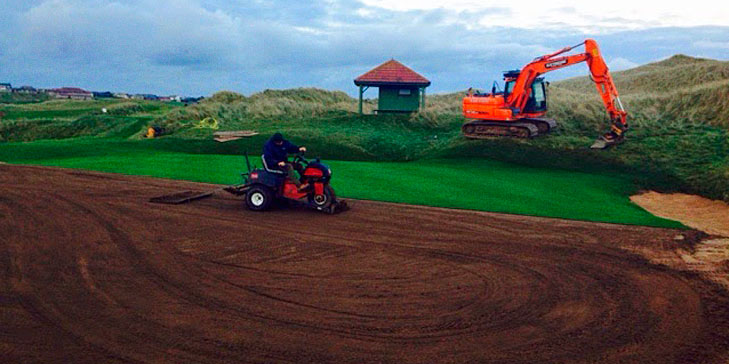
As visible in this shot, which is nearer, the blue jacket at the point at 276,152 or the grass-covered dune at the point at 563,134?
the blue jacket at the point at 276,152

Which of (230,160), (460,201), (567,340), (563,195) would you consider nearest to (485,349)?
(567,340)

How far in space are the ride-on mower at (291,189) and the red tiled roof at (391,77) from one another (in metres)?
26.0

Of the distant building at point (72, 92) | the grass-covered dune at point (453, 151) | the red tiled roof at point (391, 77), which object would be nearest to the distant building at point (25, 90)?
the distant building at point (72, 92)

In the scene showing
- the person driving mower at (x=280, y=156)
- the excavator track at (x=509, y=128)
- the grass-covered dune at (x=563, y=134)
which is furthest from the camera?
the excavator track at (x=509, y=128)

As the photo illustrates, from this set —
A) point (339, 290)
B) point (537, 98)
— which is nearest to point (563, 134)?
point (537, 98)

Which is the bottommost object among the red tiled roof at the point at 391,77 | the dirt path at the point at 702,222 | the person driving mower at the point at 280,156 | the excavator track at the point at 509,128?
the dirt path at the point at 702,222

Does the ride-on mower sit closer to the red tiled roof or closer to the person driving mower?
the person driving mower

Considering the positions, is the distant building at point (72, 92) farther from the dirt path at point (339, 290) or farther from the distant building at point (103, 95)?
the dirt path at point (339, 290)

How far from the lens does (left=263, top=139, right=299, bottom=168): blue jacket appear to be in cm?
1366

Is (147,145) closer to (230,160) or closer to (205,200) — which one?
(230,160)

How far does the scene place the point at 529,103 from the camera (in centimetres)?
2806

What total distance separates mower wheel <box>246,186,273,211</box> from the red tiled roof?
85.9 feet

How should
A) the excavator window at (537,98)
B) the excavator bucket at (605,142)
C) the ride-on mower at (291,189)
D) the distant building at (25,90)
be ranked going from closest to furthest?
1. the ride-on mower at (291,189)
2. the excavator bucket at (605,142)
3. the excavator window at (537,98)
4. the distant building at (25,90)

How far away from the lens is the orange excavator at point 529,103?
26.0 meters
